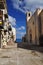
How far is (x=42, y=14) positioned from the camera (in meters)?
26.1

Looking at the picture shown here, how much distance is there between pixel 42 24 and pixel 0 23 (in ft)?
39.5

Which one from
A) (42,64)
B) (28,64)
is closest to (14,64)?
(28,64)

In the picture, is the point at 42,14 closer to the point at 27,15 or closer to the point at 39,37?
the point at 39,37

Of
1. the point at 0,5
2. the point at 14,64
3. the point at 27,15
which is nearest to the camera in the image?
→ the point at 14,64

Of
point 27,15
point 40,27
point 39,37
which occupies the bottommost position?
point 39,37

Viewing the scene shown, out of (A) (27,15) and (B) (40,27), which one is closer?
(B) (40,27)

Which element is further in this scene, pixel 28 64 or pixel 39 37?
pixel 39 37

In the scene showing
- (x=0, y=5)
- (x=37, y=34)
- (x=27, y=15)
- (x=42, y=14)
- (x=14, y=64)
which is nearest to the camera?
(x=14, y=64)

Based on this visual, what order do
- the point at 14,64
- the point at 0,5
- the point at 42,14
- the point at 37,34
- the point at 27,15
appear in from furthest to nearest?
the point at 27,15 → the point at 37,34 → the point at 42,14 → the point at 0,5 → the point at 14,64

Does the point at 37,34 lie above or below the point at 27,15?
below

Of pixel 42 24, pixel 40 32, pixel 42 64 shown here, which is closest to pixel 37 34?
pixel 40 32

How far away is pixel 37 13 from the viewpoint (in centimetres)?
2752

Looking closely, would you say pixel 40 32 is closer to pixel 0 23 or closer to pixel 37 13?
pixel 37 13

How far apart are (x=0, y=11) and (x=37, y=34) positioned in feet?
43.4
